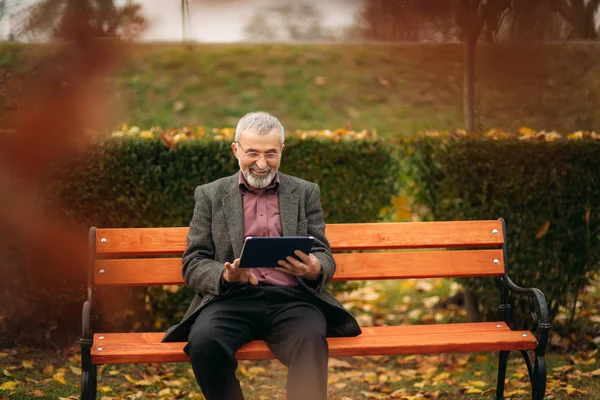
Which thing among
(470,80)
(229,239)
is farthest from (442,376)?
(470,80)

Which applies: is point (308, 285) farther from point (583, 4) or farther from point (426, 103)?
point (426, 103)

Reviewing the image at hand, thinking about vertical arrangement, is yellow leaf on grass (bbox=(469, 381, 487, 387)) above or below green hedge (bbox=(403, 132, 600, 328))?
below

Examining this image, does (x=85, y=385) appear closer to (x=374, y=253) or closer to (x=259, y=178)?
(x=259, y=178)

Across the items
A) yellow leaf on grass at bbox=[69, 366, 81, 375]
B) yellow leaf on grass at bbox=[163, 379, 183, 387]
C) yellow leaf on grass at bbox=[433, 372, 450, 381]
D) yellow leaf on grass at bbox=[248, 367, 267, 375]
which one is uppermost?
yellow leaf on grass at bbox=[69, 366, 81, 375]

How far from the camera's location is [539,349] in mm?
3838

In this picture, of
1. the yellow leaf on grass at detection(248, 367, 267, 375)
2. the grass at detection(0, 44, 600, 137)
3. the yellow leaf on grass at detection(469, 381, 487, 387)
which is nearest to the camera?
the yellow leaf on grass at detection(469, 381, 487, 387)

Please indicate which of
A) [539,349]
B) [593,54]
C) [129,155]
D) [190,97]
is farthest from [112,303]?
[190,97]

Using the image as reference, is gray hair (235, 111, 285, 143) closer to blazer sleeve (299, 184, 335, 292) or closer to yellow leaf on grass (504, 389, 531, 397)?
blazer sleeve (299, 184, 335, 292)

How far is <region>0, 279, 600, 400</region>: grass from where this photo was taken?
464 cm

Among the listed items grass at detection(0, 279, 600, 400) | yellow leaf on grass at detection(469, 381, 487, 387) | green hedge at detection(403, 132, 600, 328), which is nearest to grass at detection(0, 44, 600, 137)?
green hedge at detection(403, 132, 600, 328)

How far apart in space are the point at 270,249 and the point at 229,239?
1.79 ft

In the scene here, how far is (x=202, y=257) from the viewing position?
3.81 meters

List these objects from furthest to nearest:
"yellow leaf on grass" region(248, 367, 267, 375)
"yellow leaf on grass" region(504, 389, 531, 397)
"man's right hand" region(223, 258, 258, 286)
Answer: "yellow leaf on grass" region(248, 367, 267, 375) → "yellow leaf on grass" region(504, 389, 531, 397) → "man's right hand" region(223, 258, 258, 286)

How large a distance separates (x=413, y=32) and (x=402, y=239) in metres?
3.09
